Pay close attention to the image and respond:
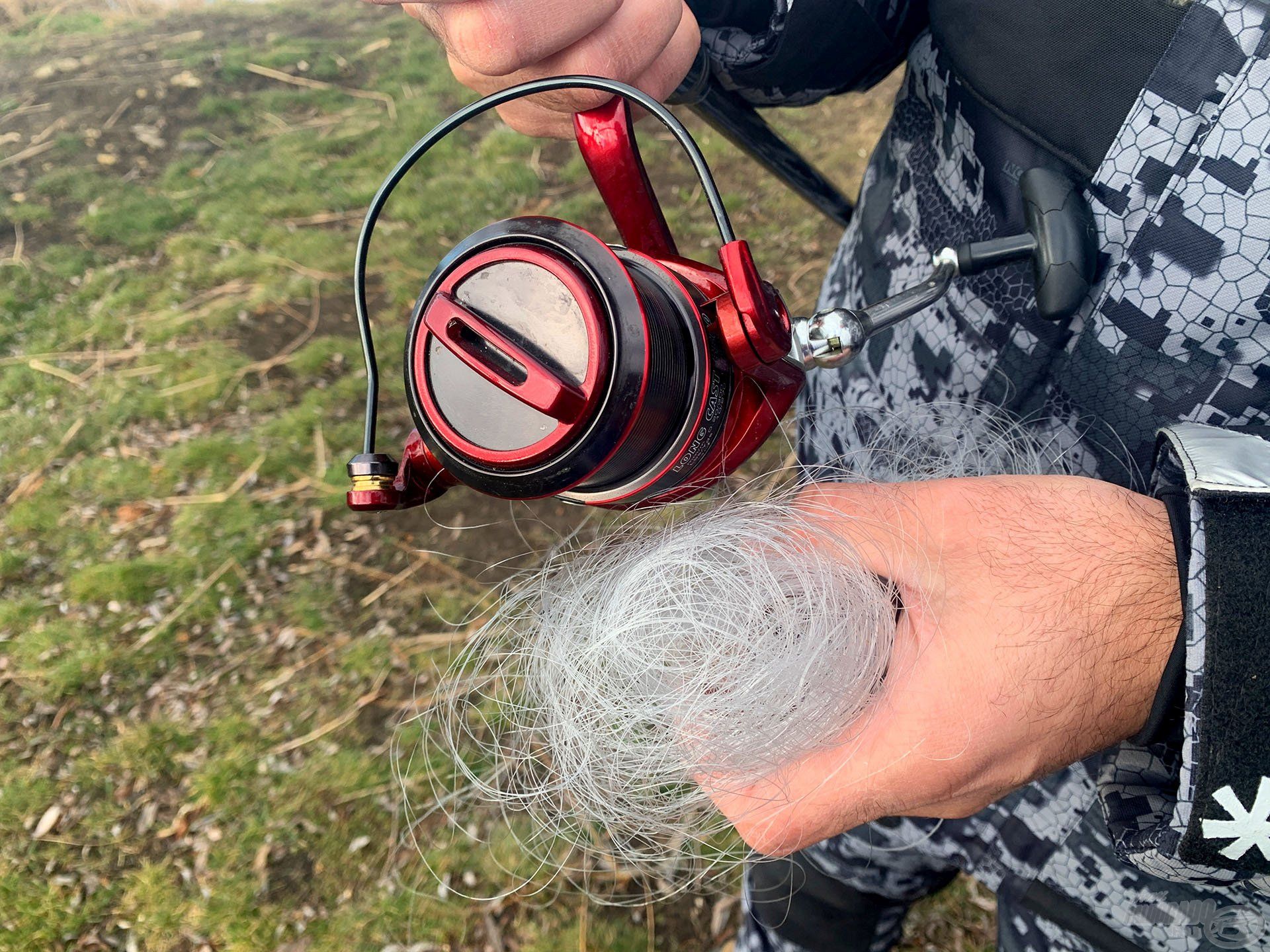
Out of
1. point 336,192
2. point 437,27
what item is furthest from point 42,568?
point 437,27

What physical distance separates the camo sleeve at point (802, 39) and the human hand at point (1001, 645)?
0.66 meters

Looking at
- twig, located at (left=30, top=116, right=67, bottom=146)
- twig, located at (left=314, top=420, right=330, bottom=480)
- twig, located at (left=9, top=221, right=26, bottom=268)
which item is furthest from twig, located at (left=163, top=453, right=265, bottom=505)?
twig, located at (left=30, top=116, right=67, bottom=146)

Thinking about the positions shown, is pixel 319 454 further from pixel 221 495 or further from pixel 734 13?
pixel 734 13

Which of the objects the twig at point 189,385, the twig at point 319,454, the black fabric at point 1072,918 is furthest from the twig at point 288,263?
the black fabric at point 1072,918

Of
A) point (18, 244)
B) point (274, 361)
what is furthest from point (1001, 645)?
point (18, 244)

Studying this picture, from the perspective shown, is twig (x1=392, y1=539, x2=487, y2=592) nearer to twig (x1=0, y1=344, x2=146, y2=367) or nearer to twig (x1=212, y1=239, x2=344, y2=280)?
twig (x1=212, y1=239, x2=344, y2=280)

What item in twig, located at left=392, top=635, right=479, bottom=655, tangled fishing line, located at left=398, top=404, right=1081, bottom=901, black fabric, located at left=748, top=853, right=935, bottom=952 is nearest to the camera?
tangled fishing line, located at left=398, top=404, right=1081, bottom=901

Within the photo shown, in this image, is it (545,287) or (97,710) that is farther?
(97,710)

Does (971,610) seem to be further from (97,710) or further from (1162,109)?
(97,710)

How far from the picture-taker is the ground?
192 cm

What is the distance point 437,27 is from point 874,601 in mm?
754

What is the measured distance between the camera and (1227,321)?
2.54 feet

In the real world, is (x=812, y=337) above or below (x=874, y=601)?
above

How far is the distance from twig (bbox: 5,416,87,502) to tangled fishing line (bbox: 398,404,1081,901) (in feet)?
7.87
